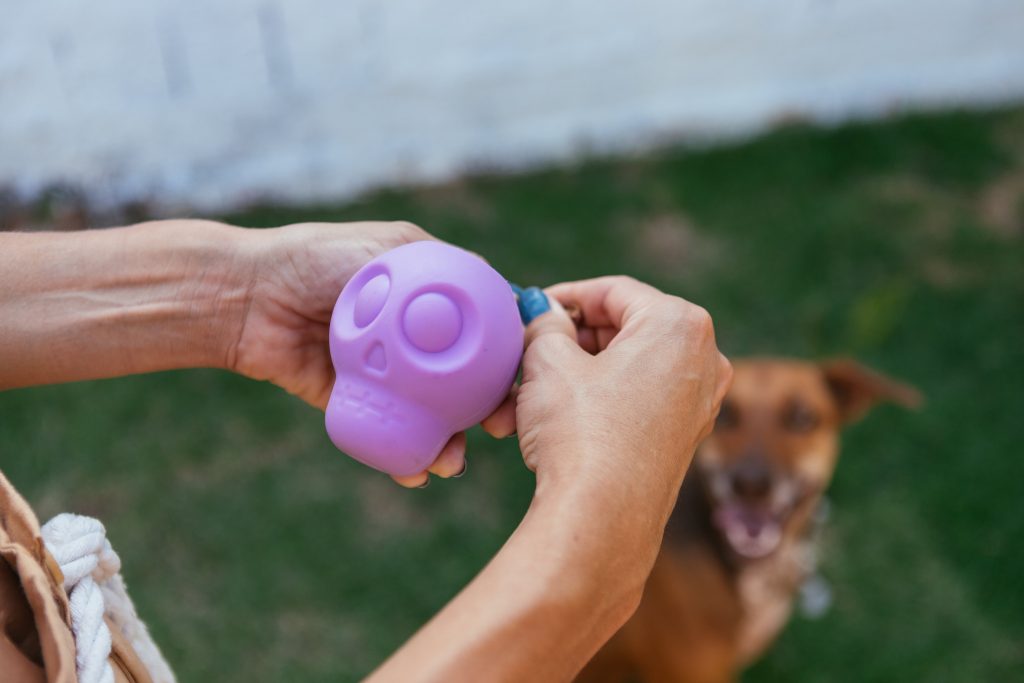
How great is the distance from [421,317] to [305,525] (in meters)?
2.03

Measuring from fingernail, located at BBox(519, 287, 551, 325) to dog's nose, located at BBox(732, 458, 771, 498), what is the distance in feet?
4.38

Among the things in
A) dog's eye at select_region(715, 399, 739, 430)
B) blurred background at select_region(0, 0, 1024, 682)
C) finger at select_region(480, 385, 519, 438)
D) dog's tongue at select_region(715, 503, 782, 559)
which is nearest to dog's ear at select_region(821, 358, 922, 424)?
dog's eye at select_region(715, 399, 739, 430)

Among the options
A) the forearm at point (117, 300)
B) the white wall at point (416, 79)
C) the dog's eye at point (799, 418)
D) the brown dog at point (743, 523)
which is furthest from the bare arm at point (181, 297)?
the white wall at point (416, 79)

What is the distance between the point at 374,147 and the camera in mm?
4008

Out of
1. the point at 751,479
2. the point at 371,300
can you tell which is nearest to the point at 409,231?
the point at 371,300

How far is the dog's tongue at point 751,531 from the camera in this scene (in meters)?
2.68

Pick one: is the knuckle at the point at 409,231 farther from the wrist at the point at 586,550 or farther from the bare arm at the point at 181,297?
the wrist at the point at 586,550

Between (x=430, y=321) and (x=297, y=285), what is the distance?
0.44 m

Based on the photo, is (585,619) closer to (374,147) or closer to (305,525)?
(305,525)

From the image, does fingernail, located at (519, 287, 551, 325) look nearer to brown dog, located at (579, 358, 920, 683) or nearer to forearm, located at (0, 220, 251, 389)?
forearm, located at (0, 220, 251, 389)

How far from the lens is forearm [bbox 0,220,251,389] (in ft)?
4.94

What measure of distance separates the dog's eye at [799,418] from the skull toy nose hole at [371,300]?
5.61 feet

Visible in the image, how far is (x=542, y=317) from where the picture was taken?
1.53 m

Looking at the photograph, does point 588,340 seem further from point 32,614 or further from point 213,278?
point 32,614
